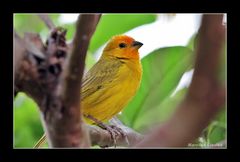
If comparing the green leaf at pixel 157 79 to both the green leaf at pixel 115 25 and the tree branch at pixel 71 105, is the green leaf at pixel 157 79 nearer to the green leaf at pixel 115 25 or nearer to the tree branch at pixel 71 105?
the green leaf at pixel 115 25

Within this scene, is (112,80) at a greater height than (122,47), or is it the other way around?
(122,47)

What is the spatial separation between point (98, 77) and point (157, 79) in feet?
1.04

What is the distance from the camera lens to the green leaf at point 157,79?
1.48 metres

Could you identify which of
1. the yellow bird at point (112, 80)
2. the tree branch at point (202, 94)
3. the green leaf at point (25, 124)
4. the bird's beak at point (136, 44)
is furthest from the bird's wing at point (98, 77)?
the tree branch at point (202, 94)

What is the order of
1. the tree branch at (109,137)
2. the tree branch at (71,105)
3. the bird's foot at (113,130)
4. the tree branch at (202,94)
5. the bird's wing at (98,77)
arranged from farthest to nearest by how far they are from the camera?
the bird's wing at (98,77), the bird's foot at (113,130), the tree branch at (109,137), the tree branch at (71,105), the tree branch at (202,94)

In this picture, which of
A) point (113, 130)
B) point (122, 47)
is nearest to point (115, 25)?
point (122, 47)

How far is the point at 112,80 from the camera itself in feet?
5.90

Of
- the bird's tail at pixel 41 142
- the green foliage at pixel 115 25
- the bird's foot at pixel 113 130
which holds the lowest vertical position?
the bird's tail at pixel 41 142

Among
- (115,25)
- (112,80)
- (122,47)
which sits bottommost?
(112,80)

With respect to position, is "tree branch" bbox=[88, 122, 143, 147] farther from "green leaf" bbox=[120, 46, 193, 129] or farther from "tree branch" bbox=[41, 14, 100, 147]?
"tree branch" bbox=[41, 14, 100, 147]

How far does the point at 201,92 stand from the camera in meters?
0.42

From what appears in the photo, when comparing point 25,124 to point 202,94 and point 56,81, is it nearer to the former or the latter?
point 56,81
